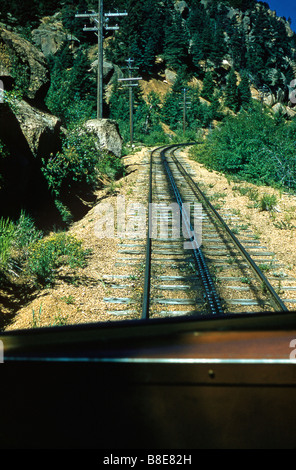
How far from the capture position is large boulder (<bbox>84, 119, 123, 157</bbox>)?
1739 centimetres

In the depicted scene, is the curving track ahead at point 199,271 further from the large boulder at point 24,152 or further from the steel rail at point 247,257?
the large boulder at point 24,152

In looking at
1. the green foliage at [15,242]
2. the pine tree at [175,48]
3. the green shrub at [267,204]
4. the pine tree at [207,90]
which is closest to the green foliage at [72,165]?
the green foliage at [15,242]

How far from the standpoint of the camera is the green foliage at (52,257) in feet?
22.1

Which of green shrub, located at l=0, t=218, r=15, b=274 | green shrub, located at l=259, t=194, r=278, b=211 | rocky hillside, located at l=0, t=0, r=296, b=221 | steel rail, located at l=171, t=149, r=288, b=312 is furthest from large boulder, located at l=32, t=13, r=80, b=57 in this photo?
green shrub, located at l=0, t=218, r=15, b=274

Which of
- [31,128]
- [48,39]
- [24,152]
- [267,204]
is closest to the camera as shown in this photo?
[24,152]

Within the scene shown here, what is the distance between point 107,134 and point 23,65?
6893mm

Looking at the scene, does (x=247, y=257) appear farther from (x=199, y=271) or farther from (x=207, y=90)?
(x=207, y=90)

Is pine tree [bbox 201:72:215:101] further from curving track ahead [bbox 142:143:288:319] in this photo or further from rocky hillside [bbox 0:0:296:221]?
curving track ahead [bbox 142:143:288:319]

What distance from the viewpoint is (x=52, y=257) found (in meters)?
7.20

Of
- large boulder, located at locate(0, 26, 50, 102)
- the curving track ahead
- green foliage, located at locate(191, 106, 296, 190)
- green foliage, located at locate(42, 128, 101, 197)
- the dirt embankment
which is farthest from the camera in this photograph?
green foliage, located at locate(191, 106, 296, 190)

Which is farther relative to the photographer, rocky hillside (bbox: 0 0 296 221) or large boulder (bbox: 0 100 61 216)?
rocky hillside (bbox: 0 0 296 221)

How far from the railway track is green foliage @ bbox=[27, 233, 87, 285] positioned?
106 centimetres

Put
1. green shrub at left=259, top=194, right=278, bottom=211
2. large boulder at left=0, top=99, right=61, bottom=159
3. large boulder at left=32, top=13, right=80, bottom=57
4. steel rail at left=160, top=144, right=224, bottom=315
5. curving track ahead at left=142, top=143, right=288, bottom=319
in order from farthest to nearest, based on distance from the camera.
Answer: large boulder at left=32, top=13, right=80, bottom=57 → green shrub at left=259, top=194, right=278, bottom=211 → large boulder at left=0, top=99, right=61, bottom=159 → curving track ahead at left=142, top=143, right=288, bottom=319 → steel rail at left=160, top=144, right=224, bottom=315

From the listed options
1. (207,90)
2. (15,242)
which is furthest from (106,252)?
(207,90)
